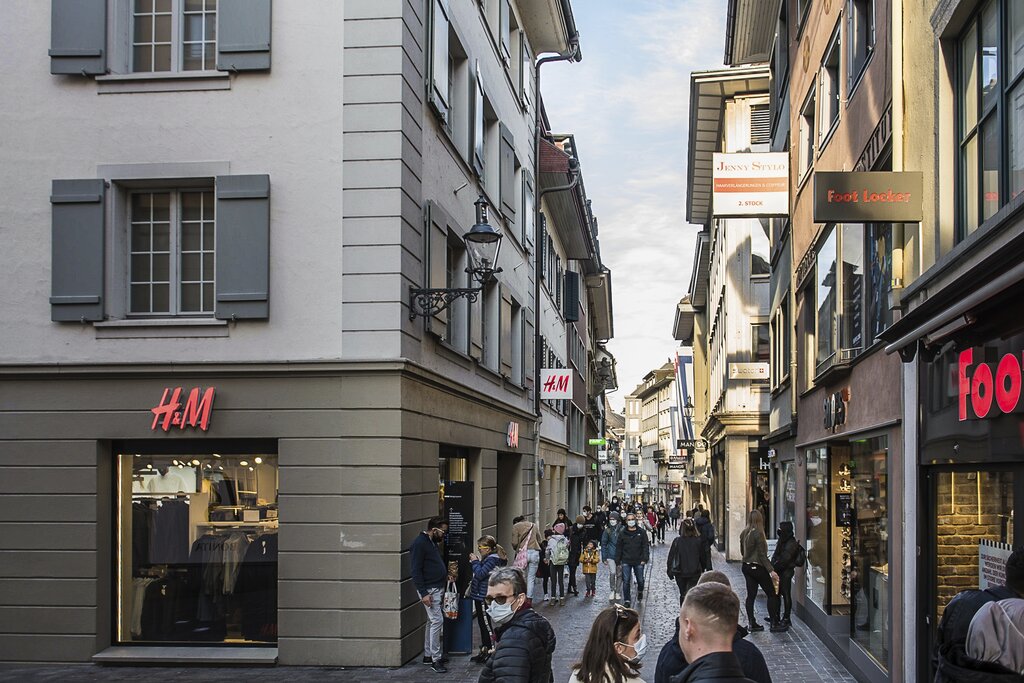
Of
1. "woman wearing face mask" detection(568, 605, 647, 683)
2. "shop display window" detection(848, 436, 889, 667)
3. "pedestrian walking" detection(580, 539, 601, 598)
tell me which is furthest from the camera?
"pedestrian walking" detection(580, 539, 601, 598)

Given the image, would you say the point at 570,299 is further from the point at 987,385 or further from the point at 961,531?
the point at 987,385

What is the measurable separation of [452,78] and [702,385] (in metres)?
51.1

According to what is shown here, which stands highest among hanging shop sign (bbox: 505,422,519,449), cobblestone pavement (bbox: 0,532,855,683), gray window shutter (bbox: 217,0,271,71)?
gray window shutter (bbox: 217,0,271,71)

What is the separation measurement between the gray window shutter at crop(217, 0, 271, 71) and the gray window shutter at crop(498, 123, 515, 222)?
913cm

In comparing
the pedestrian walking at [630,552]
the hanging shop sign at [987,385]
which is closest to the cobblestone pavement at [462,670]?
the pedestrian walking at [630,552]

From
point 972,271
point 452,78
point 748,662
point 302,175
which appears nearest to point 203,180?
point 302,175

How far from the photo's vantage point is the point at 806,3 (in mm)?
20406

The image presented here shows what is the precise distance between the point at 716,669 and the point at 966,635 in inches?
117

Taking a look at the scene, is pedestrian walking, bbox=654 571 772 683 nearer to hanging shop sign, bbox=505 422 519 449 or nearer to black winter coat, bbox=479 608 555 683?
black winter coat, bbox=479 608 555 683

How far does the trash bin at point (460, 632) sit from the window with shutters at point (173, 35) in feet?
24.5

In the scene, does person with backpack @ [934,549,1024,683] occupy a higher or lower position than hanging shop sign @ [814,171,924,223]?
lower

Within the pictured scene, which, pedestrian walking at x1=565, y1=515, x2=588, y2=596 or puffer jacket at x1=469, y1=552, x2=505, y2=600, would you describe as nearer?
puffer jacket at x1=469, y1=552, x2=505, y2=600

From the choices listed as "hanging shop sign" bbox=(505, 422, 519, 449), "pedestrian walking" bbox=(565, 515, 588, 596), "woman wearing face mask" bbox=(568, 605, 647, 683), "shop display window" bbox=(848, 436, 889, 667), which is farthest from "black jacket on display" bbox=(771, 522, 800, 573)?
"woman wearing face mask" bbox=(568, 605, 647, 683)

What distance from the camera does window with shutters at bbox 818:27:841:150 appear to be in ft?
54.8
